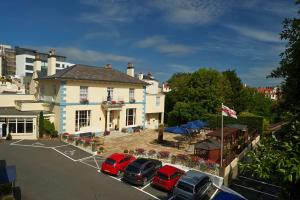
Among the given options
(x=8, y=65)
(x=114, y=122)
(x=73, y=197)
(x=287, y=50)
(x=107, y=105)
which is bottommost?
(x=73, y=197)

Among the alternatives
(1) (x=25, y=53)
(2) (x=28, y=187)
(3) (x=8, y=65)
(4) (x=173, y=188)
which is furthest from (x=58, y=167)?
(3) (x=8, y=65)

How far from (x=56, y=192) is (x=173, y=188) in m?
8.14

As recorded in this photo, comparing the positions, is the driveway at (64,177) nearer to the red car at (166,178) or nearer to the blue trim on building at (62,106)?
the red car at (166,178)

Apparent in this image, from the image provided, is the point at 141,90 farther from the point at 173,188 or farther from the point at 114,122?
the point at 173,188

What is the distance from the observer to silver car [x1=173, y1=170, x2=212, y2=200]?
17.7 m

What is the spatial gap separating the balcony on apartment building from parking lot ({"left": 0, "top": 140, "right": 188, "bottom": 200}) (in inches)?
392

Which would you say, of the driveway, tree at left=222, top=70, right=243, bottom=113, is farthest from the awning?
tree at left=222, top=70, right=243, bottom=113

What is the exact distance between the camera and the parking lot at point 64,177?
1842 centimetres

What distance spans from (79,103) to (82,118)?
7.30ft

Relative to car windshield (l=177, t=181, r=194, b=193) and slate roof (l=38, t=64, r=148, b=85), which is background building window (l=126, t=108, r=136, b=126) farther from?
car windshield (l=177, t=181, r=194, b=193)

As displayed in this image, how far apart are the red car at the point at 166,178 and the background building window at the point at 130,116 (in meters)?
22.6

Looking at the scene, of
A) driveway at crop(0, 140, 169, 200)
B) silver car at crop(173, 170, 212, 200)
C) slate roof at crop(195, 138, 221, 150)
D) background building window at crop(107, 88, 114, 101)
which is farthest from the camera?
background building window at crop(107, 88, 114, 101)

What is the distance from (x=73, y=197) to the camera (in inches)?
699

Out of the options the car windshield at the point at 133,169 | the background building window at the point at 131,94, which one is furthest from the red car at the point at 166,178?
the background building window at the point at 131,94
